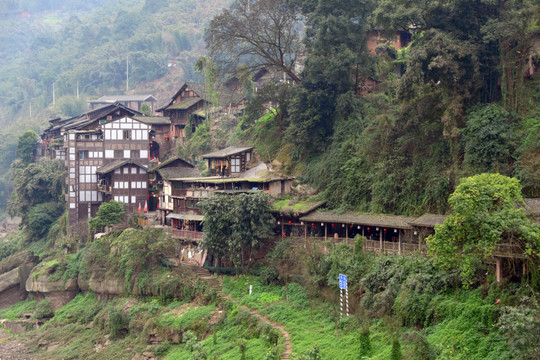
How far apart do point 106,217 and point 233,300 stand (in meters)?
21.9

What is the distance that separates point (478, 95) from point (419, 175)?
Result: 6.88 metres

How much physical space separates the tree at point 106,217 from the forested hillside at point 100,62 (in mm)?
62512

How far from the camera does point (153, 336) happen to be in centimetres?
4444

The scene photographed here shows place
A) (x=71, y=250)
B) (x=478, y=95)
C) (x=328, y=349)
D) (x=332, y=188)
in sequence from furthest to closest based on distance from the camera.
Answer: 1. (x=71, y=250)
2. (x=332, y=188)
3. (x=478, y=95)
4. (x=328, y=349)

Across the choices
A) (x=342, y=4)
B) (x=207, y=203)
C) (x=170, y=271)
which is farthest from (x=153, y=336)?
(x=342, y=4)

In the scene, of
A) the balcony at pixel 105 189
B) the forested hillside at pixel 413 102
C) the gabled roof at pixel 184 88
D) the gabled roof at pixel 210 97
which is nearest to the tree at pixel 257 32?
the forested hillside at pixel 413 102

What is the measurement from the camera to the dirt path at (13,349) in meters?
48.8

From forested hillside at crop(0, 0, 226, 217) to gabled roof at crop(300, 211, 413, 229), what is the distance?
86587 mm

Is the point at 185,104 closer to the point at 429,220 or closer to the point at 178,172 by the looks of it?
the point at 178,172

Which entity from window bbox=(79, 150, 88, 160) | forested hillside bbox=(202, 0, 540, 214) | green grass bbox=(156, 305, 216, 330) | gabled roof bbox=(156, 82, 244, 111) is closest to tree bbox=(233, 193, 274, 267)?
green grass bbox=(156, 305, 216, 330)

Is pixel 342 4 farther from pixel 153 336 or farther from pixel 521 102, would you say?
pixel 153 336

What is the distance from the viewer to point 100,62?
476 feet

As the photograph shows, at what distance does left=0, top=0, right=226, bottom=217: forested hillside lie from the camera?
Result: 135 metres

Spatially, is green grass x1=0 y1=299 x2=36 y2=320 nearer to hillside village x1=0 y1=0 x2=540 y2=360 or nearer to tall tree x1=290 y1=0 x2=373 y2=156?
hillside village x1=0 y1=0 x2=540 y2=360
